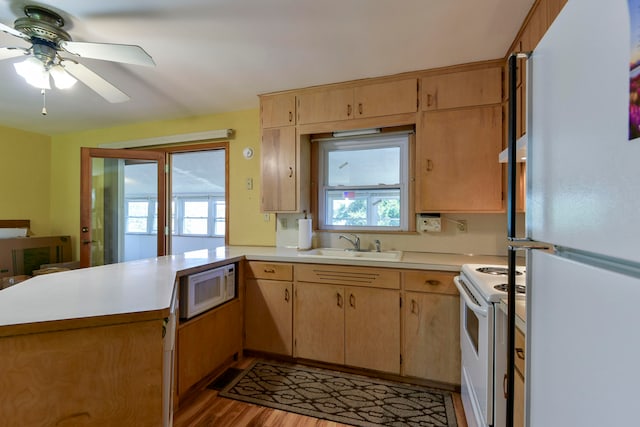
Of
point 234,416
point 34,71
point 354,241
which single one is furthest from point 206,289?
point 34,71

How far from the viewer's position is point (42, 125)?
3.62 meters

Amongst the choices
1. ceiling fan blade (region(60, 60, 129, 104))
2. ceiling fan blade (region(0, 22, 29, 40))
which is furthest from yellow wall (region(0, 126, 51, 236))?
ceiling fan blade (region(0, 22, 29, 40))

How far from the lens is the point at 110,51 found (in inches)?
62.4

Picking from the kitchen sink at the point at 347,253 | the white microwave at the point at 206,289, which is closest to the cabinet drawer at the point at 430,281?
the kitchen sink at the point at 347,253

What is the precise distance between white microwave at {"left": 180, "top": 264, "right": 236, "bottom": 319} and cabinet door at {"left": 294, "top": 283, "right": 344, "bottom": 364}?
1.74 feet

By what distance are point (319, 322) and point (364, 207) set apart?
1.14 meters

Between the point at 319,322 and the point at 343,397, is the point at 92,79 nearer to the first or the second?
the point at 319,322

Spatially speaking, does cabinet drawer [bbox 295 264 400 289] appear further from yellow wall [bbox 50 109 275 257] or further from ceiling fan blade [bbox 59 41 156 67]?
ceiling fan blade [bbox 59 41 156 67]

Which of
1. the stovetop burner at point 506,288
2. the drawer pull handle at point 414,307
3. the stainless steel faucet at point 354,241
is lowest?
the drawer pull handle at point 414,307

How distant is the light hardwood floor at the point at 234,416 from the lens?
1.67 metres

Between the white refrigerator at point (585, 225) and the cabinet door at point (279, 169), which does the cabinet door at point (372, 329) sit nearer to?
the cabinet door at point (279, 169)

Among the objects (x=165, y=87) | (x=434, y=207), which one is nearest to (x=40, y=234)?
(x=165, y=87)

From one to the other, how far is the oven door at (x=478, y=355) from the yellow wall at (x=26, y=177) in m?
5.19

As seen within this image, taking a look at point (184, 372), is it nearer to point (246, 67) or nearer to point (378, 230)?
point (378, 230)
